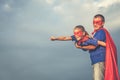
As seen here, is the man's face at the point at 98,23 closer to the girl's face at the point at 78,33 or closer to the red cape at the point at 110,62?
the red cape at the point at 110,62

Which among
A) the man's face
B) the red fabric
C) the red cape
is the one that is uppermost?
Answer: the man's face

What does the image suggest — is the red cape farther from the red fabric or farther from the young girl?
the red fabric

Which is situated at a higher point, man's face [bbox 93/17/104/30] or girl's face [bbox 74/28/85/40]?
man's face [bbox 93/17/104/30]

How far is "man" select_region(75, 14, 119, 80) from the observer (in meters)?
14.6

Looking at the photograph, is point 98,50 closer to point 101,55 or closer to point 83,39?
point 101,55

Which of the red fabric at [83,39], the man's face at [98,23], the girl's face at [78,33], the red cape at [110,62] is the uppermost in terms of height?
the man's face at [98,23]

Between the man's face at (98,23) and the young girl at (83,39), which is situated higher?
the man's face at (98,23)

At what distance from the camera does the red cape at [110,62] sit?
577 inches

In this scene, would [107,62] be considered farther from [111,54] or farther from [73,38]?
[73,38]

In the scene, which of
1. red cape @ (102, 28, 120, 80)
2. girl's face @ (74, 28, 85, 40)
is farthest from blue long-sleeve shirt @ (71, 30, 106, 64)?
girl's face @ (74, 28, 85, 40)

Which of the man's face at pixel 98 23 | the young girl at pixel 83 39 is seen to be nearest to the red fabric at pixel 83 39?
the young girl at pixel 83 39

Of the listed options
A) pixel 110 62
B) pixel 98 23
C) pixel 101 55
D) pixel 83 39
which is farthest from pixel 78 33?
pixel 110 62

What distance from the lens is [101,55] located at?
48.1 ft

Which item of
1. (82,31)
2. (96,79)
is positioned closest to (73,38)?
(82,31)
